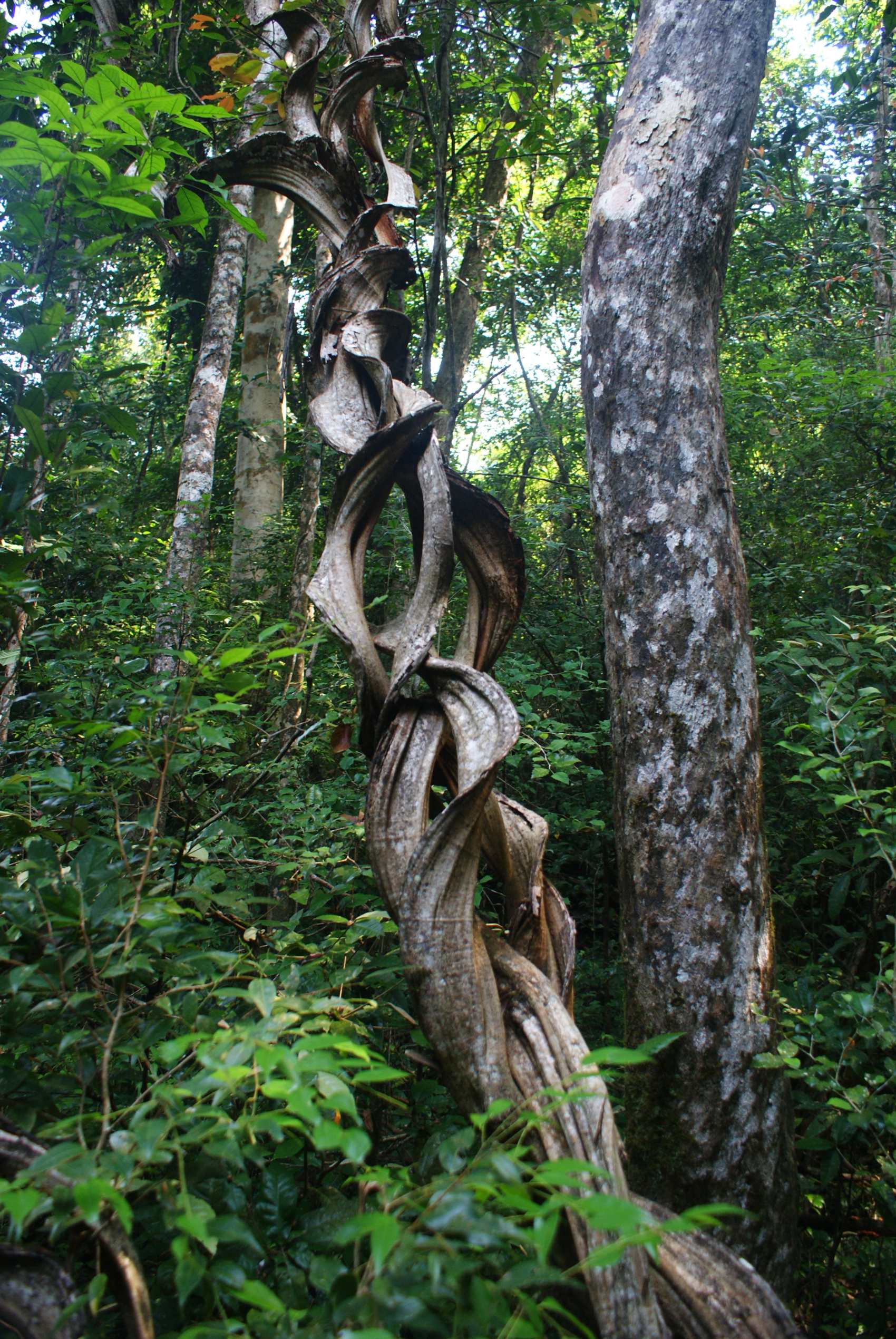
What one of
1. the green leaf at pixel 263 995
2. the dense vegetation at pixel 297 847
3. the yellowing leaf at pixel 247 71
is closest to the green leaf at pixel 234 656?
the dense vegetation at pixel 297 847

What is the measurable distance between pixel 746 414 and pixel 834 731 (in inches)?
149

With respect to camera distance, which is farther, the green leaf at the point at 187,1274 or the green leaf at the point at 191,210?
the green leaf at the point at 191,210

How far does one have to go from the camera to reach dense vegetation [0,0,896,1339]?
79 centimetres

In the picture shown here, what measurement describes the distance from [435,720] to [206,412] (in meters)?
4.23

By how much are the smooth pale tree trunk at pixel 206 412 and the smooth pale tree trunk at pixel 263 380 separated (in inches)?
14.6

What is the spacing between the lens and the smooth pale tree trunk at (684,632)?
1290 mm

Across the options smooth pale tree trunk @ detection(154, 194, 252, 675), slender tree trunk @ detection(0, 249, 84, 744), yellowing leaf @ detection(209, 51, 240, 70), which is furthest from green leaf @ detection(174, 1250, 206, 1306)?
smooth pale tree trunk @ detection(154, 194, 252, 675)

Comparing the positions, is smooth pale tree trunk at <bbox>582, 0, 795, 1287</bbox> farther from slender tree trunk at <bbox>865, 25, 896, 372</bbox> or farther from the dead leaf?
slender tree trunk at <bbox>865, 25, 896, 372</bbox>

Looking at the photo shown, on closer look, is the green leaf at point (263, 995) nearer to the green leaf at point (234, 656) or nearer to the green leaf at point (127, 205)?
the green leaf at point (234, 656)

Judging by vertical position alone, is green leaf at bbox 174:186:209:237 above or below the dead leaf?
above

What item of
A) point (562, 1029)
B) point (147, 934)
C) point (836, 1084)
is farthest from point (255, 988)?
point (836, 1084)

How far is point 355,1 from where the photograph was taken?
6.47 feet

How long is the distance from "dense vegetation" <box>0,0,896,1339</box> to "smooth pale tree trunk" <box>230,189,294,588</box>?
0.66 metres

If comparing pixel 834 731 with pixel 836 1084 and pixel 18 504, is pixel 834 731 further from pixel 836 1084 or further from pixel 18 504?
pixel 18 504
